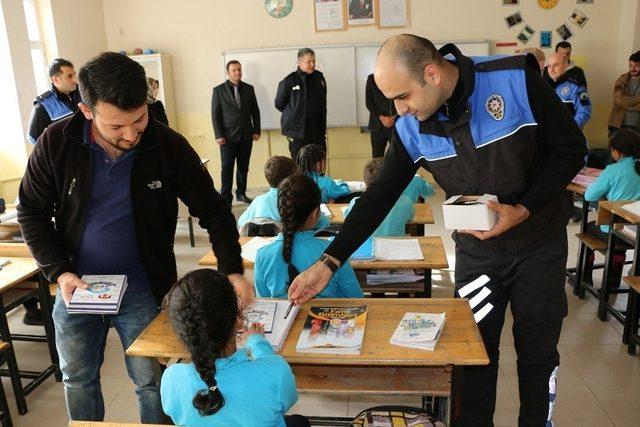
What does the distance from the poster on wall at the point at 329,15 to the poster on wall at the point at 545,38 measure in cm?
255

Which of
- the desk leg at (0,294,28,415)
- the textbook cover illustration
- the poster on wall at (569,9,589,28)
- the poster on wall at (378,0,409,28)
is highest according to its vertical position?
the poster on wall at (378,0,409,28)

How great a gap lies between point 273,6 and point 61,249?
6090 millimetres

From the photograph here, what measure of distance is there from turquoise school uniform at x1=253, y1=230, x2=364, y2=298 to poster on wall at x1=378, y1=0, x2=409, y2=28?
5.49m

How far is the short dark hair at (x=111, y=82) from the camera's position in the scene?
1.39 metres

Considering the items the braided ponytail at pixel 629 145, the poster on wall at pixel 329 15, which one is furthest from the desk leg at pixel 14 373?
the poster on wall at pixel 329 15

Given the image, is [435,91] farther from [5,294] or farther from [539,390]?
[5,294]

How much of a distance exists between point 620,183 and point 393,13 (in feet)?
14.1

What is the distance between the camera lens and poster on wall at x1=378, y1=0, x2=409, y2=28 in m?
6.84

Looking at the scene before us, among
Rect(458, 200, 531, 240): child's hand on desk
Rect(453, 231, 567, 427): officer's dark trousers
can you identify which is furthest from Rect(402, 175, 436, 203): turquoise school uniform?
Rect(458, 200, 531, 240): child's hand on desk

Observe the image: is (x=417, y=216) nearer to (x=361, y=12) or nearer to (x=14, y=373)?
(x=14, y=373)

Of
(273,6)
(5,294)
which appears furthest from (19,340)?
(273,6)

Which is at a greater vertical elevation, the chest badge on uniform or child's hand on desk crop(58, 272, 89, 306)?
the chest badge on uniform

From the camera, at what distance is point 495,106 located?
155 cm

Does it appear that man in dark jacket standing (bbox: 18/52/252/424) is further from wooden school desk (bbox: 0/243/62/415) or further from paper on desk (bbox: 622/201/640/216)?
paper on desk (bbox: 622/201/640/216)
